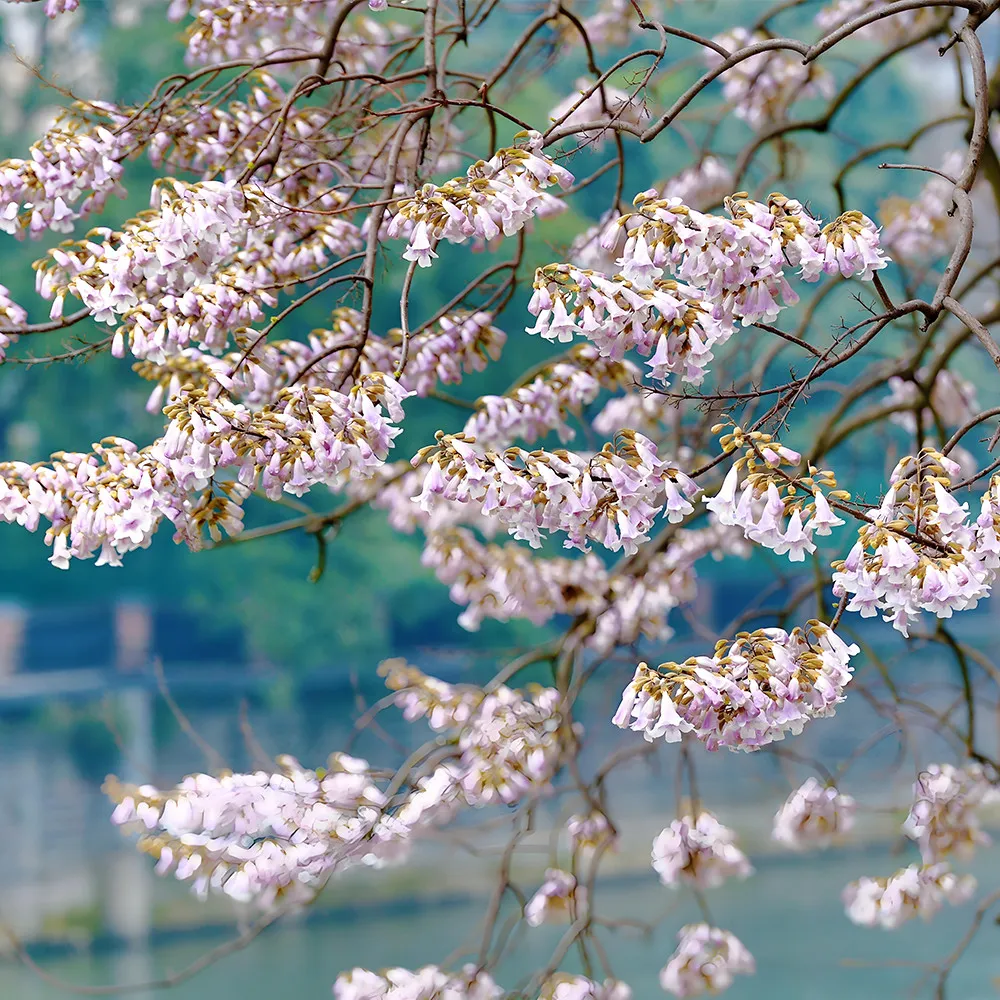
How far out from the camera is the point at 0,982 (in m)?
7.84

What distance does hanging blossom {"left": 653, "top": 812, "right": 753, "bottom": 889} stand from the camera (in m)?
2.18

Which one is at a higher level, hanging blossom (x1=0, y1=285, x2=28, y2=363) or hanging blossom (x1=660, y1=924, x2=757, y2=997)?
hanging blossom (x1=0, y1=285, x2=28, y2=363)

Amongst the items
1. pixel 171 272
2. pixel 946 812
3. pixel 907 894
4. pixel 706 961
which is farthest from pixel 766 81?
pixel 171 272

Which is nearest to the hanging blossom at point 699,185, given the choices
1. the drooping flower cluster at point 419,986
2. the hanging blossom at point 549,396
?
the hanging blossom at point 549,396

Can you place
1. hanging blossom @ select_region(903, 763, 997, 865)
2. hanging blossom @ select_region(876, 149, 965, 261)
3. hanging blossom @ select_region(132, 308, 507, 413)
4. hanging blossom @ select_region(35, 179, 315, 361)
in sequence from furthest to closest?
hanging blossom @ select_region(876, 149, 965, 261), hanging blossom @ select_region(903, 763, 997, 865), hanging blossom @ select_region(132, 308, 507, 413), hanging blossom @ select_region(35, 179, 315, 361)

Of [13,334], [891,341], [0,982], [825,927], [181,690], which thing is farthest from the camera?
[891,341]

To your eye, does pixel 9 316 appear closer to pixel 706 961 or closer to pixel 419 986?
pixel 419 986

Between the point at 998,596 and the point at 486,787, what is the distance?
979 cm

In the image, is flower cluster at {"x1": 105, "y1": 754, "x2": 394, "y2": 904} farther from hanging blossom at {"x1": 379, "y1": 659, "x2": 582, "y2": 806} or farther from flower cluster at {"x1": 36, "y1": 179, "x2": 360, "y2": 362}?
flower cluster at {"x1": 36, "y1": 179, "x2": 360, "y2": 362}

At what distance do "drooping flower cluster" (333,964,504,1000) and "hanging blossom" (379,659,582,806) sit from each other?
0.79 ft

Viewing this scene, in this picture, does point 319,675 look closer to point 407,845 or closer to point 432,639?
point 432,639

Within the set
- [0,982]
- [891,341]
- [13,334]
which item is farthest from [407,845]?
[891,341]

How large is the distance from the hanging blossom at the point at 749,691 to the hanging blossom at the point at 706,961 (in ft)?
3.93

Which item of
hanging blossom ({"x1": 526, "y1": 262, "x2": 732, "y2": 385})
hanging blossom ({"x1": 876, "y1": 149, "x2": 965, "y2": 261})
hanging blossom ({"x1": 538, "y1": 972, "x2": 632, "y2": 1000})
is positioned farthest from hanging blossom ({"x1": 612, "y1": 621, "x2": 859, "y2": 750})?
hanging blossom ({"x1": 876, "y1": 149, "x2": 965, "y2": 261})
